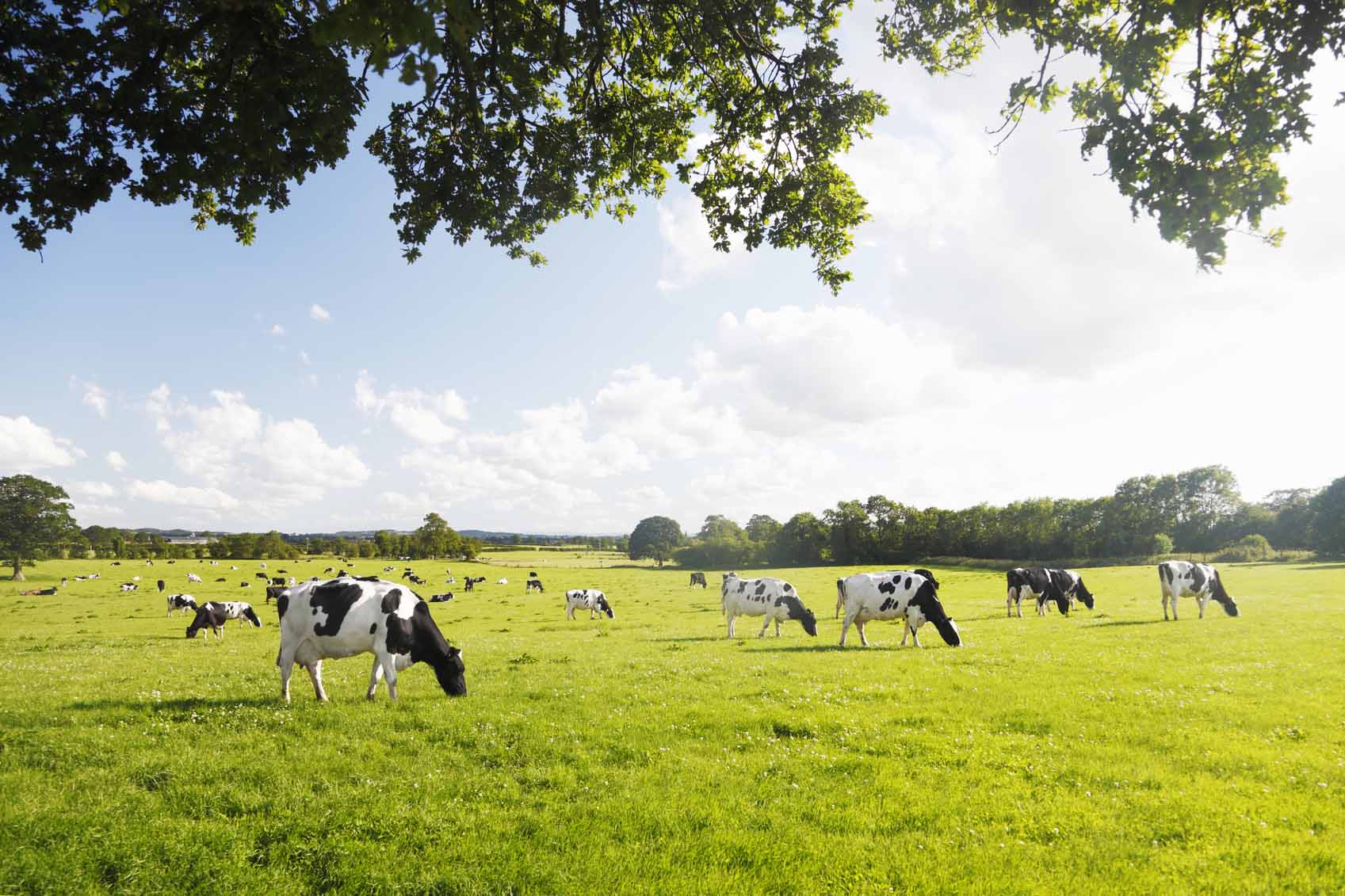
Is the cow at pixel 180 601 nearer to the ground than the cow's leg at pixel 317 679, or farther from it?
nearer to the ground

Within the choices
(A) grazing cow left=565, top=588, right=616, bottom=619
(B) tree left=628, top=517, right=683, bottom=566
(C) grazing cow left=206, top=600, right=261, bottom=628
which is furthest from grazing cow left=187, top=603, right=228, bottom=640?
(B) tree left=628, top=517, right=683, bottom=566

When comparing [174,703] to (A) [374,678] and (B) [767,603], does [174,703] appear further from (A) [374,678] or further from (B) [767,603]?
(B) [767,603]

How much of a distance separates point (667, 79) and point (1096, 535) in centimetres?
10796

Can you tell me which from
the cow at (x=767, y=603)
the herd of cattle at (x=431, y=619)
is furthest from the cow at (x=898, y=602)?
the cow at (x=767, y=603)

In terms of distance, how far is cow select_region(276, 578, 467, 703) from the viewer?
459 inches

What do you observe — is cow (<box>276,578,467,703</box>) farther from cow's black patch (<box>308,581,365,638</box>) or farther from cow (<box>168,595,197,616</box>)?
cow (<box>168,595,197,616</box>)

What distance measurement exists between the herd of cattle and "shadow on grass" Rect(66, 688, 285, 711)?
21.3 inches

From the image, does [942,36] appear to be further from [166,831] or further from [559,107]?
[166,831]

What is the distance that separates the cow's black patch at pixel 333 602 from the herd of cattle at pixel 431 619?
0.05ft

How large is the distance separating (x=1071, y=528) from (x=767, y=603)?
307 ft

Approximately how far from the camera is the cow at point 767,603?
78.1 feet

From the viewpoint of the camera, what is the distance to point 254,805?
6.58 m

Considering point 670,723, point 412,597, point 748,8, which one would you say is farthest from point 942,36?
point 412,597

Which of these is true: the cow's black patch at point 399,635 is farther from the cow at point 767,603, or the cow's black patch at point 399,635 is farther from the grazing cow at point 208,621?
the grazing cow at point 208,621
